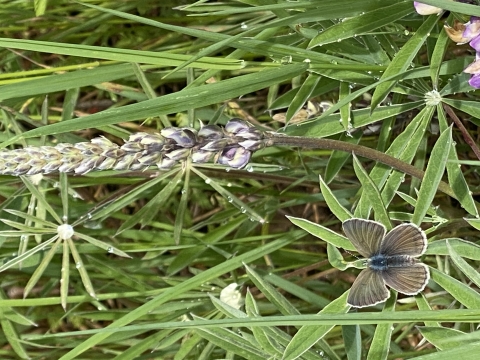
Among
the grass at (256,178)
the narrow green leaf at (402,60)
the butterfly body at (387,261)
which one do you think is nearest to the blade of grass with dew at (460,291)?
the grass at (256,178)

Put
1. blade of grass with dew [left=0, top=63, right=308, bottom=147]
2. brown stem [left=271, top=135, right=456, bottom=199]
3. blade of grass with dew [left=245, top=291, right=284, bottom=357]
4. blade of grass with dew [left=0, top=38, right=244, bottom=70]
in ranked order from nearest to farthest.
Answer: blade of grass with dew [left=0, top=63, right=308, bottom=147] < blade of grass with dew [left=0, top=38, right=244, bottom=70] < brown stem [left=271, top=135, right=456, bottom=199] < blade of grass with dew [left=245, top=291, right=284, bottom=357]

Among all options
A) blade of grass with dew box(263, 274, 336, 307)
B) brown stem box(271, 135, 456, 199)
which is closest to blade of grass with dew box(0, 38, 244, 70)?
brown stem box(271, 135, 456, 199)

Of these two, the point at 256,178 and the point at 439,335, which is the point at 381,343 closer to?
the point at 439,335

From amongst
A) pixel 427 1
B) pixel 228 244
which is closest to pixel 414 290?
pixel 427 1

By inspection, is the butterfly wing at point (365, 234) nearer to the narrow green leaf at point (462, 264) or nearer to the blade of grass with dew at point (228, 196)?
the narrow green leaf at point (462, 264)

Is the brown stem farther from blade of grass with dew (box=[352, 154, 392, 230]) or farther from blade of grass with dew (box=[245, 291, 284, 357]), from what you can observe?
blade of grass with dew (box=[245, 291, 284, 357])

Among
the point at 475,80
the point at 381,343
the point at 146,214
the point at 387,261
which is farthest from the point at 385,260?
the point at 146,214
